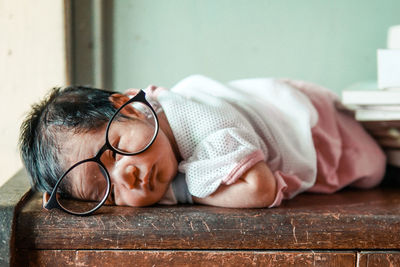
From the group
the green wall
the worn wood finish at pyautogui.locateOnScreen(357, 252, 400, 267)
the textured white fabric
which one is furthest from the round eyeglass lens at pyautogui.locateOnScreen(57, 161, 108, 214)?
the green wall

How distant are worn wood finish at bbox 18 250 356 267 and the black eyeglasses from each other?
62mm

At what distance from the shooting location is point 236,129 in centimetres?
70

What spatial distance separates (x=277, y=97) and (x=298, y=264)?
0.36 m

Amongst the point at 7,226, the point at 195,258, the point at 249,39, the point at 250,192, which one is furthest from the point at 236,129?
the point at 249,39

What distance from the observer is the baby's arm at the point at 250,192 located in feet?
2.14

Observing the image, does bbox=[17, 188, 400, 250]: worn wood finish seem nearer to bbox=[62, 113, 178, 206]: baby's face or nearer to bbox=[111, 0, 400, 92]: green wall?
bbox=[62, 113, 178, 206]: baby's face

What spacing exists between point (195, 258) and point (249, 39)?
2.12 feet

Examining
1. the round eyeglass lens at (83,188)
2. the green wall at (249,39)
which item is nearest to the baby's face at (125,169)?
the round eyeglass lens at (83,188)

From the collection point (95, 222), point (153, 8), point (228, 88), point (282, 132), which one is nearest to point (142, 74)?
point (153, 8)

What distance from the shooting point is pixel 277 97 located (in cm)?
87

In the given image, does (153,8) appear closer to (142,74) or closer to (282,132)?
Answer: (142,74)

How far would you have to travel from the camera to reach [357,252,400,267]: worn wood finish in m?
0.61

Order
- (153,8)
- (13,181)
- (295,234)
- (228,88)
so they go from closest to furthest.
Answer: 1. (295,234)
2. (13,181)
3. (228,88)
4. (153,8)

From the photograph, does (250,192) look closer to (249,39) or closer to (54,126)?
(54,126)
